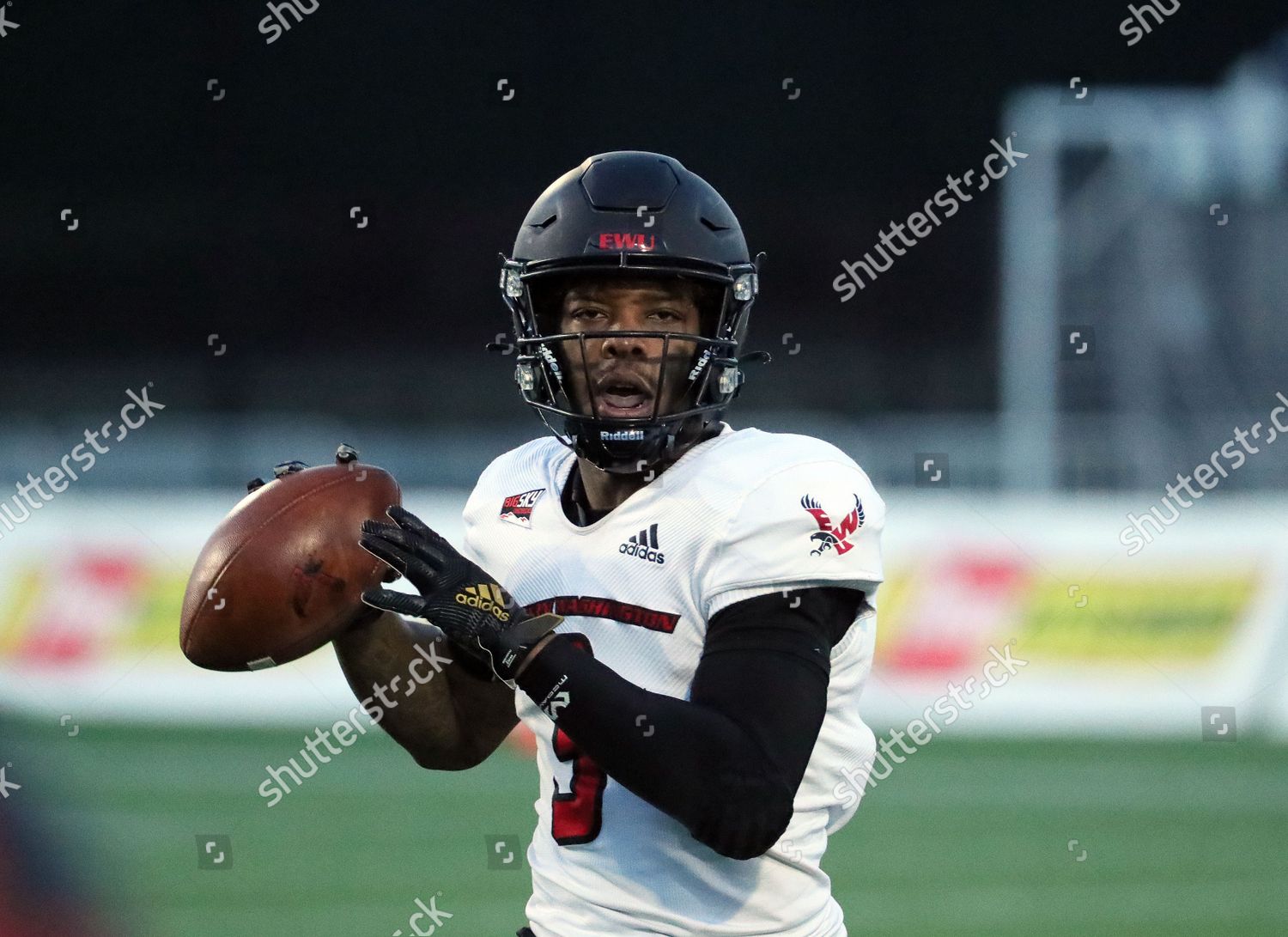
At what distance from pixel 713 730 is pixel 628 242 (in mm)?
813

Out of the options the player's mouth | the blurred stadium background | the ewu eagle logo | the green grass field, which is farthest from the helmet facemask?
the green grass field

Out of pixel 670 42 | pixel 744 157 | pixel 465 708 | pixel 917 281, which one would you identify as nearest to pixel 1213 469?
pixel 917 281

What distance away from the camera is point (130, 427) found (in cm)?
1379

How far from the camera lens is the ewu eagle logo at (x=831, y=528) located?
7.54 feet

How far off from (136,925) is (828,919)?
3.40 ft

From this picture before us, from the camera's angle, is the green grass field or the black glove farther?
the green grass field

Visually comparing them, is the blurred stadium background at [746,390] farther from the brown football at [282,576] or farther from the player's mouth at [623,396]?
the player's mouth at [623,396]

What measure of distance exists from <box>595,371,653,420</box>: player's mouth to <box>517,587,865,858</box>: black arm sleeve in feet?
1.49

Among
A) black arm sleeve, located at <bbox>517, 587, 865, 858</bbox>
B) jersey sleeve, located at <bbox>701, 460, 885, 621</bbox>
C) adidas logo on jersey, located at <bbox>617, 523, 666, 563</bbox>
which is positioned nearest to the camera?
black arm sleeve, located at <bbox>517, 587, 865, 858</bbox>

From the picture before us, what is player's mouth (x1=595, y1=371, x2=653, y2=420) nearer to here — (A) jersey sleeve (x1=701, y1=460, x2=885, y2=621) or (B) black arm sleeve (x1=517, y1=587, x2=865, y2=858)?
(A) jersey sleeve (x1=701, y1=460, x2=885, y2=621)

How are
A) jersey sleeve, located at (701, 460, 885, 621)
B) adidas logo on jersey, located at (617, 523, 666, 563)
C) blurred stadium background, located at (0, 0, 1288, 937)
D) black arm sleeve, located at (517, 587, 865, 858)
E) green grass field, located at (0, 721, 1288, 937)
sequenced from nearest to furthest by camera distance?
black arm sleeve, located at (517, 587, 865, 858) → jersey sleeve, located at (701, 460, 885, 621) → adidas logo on jersey, located at (617, 523, 666, 563) → green grass field, located at (0, 721, 1288, 937) → blurred stadium background, located at (0, 0, 1288, 937)

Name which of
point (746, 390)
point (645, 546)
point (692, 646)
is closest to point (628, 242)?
point (645, 546)

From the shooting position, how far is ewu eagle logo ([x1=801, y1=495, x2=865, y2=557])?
2297 mm

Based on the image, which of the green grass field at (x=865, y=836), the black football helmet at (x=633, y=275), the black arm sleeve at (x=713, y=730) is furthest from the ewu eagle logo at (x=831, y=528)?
the green grass field at (x=865, y=836)
